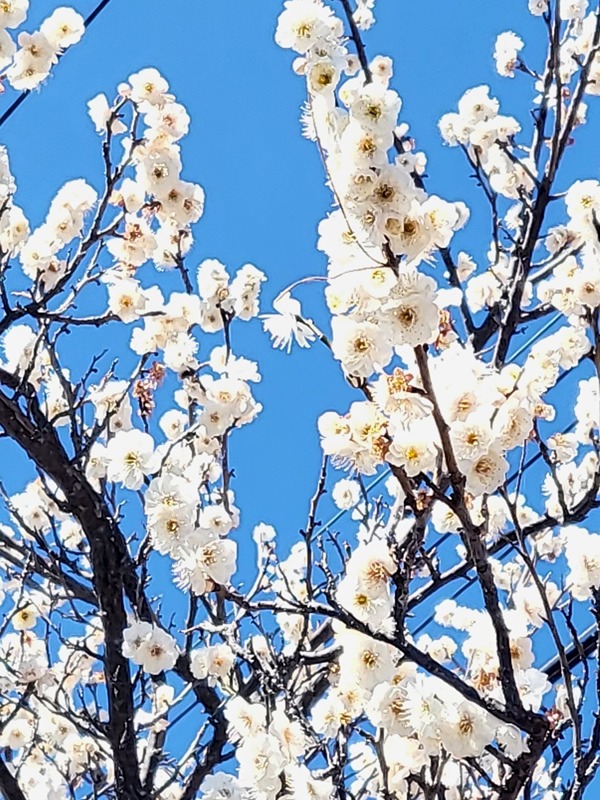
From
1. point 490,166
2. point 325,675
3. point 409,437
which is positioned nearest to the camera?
point 409,437

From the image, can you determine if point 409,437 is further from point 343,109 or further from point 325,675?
point 325,675

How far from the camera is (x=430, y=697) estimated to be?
1845 mm

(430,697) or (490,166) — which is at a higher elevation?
(490,166)

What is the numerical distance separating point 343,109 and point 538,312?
1293 mm

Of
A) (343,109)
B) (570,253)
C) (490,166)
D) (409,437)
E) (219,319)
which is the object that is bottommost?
(409,437)

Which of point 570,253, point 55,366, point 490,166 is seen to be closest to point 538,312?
point 570,253

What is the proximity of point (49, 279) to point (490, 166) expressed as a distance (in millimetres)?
1597

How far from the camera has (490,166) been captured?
3340 millimetres

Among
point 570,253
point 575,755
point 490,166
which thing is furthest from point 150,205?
point 575,755

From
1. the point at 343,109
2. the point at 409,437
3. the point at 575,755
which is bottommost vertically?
the point at 575,755

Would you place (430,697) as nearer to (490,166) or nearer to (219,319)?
(219,319)

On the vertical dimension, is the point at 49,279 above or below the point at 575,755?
above

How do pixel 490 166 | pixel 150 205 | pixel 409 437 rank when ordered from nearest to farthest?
pixel 409 437
pixel 150 205
pixel 490 166

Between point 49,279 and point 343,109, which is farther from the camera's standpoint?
point 49,279
